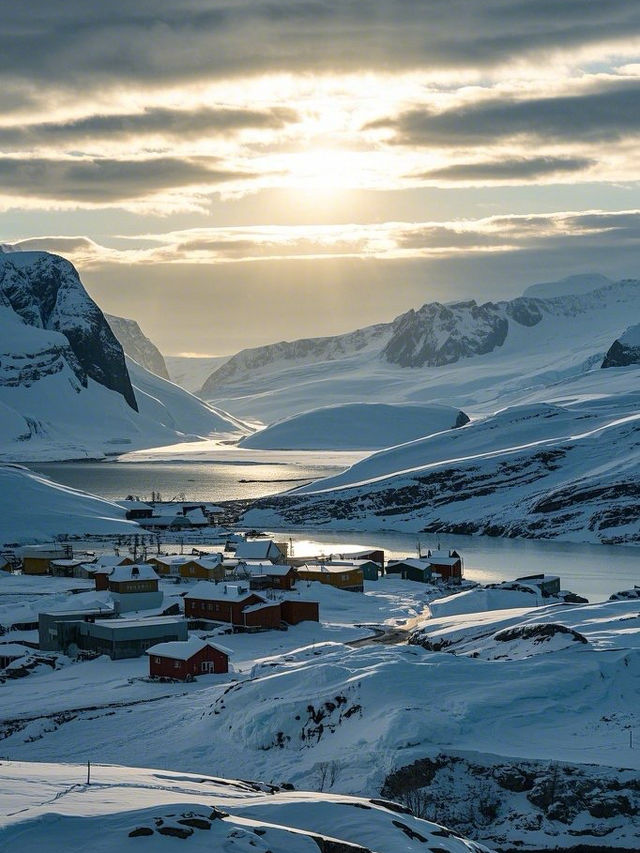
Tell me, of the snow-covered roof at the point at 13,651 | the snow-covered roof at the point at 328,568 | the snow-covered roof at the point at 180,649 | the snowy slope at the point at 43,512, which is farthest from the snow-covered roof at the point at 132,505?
the snow-covered roof at the point at 180,649

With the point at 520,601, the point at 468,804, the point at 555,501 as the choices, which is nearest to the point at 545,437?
the point at 555,501

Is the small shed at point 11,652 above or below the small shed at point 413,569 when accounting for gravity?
above

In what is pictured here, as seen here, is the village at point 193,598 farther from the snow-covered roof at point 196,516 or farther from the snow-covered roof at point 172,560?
the snow-covered roof at point 196,516

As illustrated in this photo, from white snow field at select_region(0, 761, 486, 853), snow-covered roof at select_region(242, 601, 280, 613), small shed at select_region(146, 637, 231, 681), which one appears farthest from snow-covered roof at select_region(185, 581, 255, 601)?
white snow field at select_region(0, 761, 486, 853)

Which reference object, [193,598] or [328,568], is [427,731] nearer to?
[193,598]

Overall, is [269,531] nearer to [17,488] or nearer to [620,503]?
[17,488]

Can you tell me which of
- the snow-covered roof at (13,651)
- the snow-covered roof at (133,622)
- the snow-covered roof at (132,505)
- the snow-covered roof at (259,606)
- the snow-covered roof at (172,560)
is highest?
the snow-covered roof at (133,622)

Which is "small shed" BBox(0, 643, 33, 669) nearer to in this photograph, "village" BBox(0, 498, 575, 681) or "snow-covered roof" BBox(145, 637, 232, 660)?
"village" BBox(0, 498, 575, 681)
